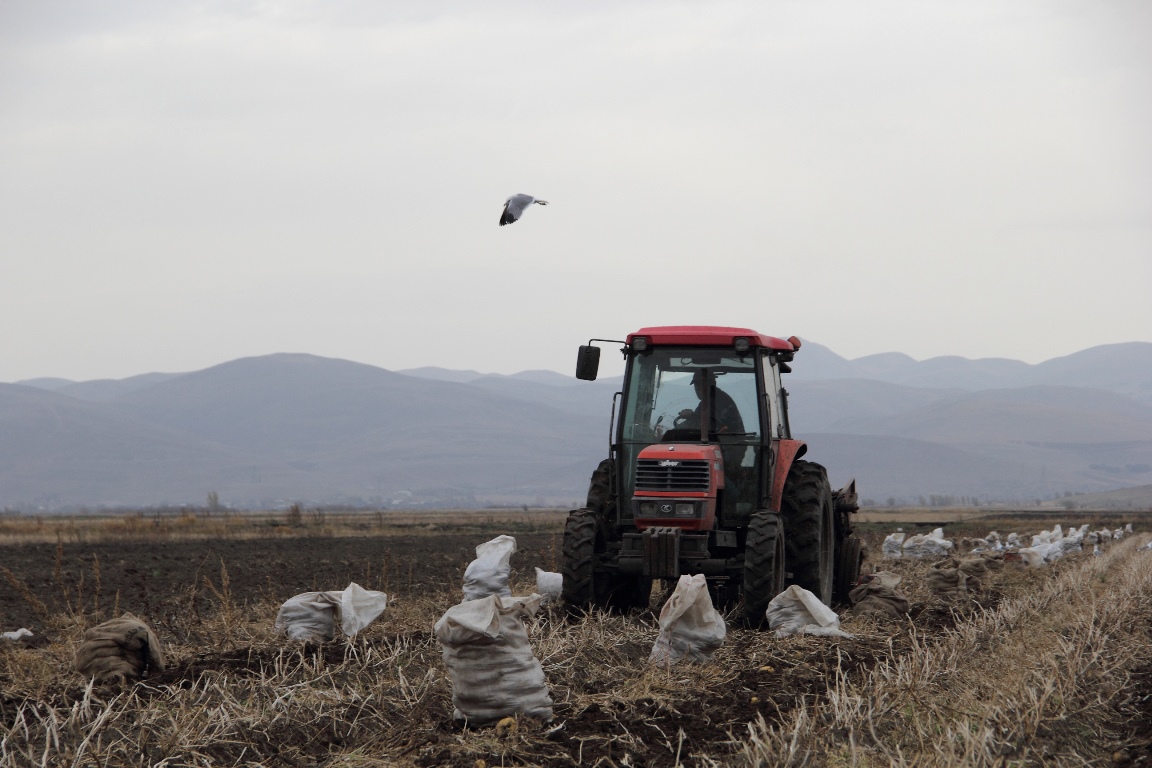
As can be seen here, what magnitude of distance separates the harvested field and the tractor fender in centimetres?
120

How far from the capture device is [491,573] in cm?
1134

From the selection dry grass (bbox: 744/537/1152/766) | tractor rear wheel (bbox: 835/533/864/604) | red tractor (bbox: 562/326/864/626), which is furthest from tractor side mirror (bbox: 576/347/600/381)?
tractor rear wheel (bbox: 835/533/864/604)

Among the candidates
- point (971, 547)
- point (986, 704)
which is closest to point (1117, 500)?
point (971, 547)

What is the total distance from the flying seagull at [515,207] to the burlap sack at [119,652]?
4.13 metres

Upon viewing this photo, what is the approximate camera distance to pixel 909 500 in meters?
198

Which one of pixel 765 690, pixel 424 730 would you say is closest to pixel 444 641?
pixel 424 730

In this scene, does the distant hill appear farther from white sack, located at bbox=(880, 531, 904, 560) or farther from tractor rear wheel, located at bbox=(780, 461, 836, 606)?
A: tractor rear wheel, located at bbox=(780, 461, 836, 606)

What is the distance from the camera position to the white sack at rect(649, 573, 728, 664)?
8641 millimetres

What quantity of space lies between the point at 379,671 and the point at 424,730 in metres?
1.89

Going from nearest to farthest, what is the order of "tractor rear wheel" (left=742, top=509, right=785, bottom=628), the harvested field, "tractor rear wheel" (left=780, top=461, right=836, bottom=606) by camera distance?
the harvested field, "tractor rear wheel" (left=742, top=509, right=785, bottom=628), "tractor rear wheel" (left=780, top=461, right=836, bottom=606)

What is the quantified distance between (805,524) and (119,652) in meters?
6.07

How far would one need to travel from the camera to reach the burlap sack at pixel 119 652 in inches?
334

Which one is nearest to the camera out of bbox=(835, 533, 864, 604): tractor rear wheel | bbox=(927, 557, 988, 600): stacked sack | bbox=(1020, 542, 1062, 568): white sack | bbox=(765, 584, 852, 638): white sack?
bbox=(765, 584, 852, 638): white sack

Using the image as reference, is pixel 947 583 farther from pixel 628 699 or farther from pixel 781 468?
pixel 628 699
